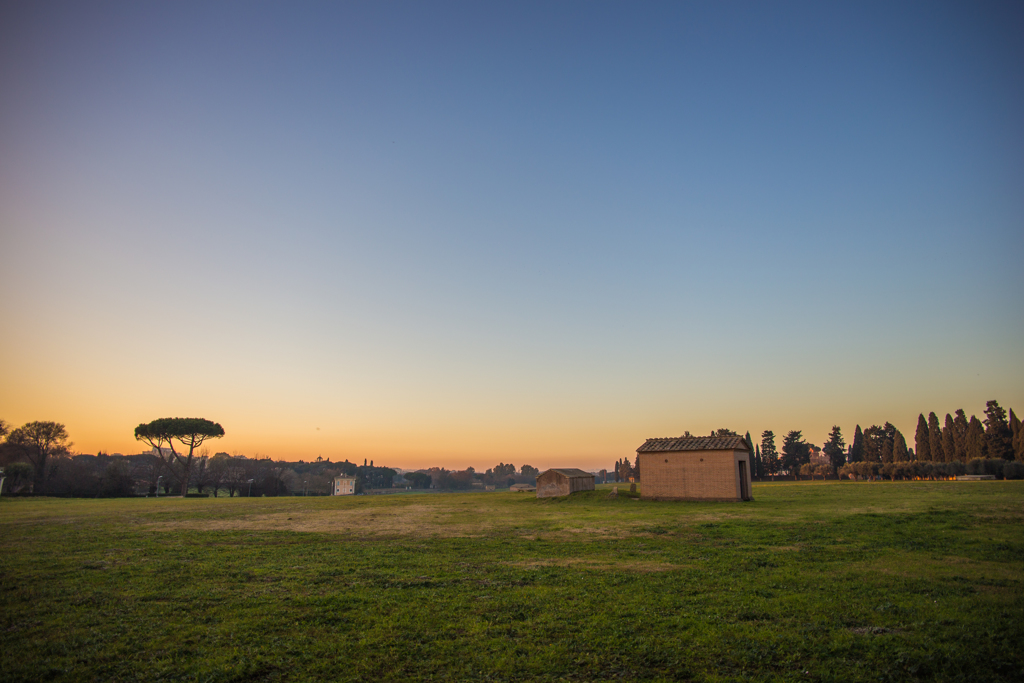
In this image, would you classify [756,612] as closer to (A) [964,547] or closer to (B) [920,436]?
(A) [964,547]

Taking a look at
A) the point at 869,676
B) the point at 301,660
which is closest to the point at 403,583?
the point at 301,660

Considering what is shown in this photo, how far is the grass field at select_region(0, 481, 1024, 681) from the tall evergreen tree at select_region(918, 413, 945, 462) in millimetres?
103978

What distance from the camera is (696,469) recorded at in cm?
4438

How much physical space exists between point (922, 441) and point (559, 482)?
99990mm

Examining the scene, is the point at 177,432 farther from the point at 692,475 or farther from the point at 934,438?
the point at 934,438

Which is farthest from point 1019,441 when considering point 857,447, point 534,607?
point 534,607

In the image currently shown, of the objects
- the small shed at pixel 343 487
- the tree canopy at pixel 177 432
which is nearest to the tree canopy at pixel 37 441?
the tree canopy at pixel 177 432

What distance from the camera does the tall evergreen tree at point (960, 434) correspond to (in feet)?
318

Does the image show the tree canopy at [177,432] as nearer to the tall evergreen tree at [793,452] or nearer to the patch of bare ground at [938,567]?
the patch of bare ground at [938,567]

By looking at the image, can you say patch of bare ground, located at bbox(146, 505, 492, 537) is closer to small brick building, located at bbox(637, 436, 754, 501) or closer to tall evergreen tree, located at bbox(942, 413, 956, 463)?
small brick building, located at bbox(637, 436, 754, 501)

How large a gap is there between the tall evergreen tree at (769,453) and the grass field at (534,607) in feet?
387

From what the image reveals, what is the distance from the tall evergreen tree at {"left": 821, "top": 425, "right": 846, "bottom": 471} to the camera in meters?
135

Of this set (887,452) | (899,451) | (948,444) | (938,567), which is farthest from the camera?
A: (887,452)

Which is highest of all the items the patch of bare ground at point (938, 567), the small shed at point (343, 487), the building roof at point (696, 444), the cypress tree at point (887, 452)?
the building roof at point (696, 444)
